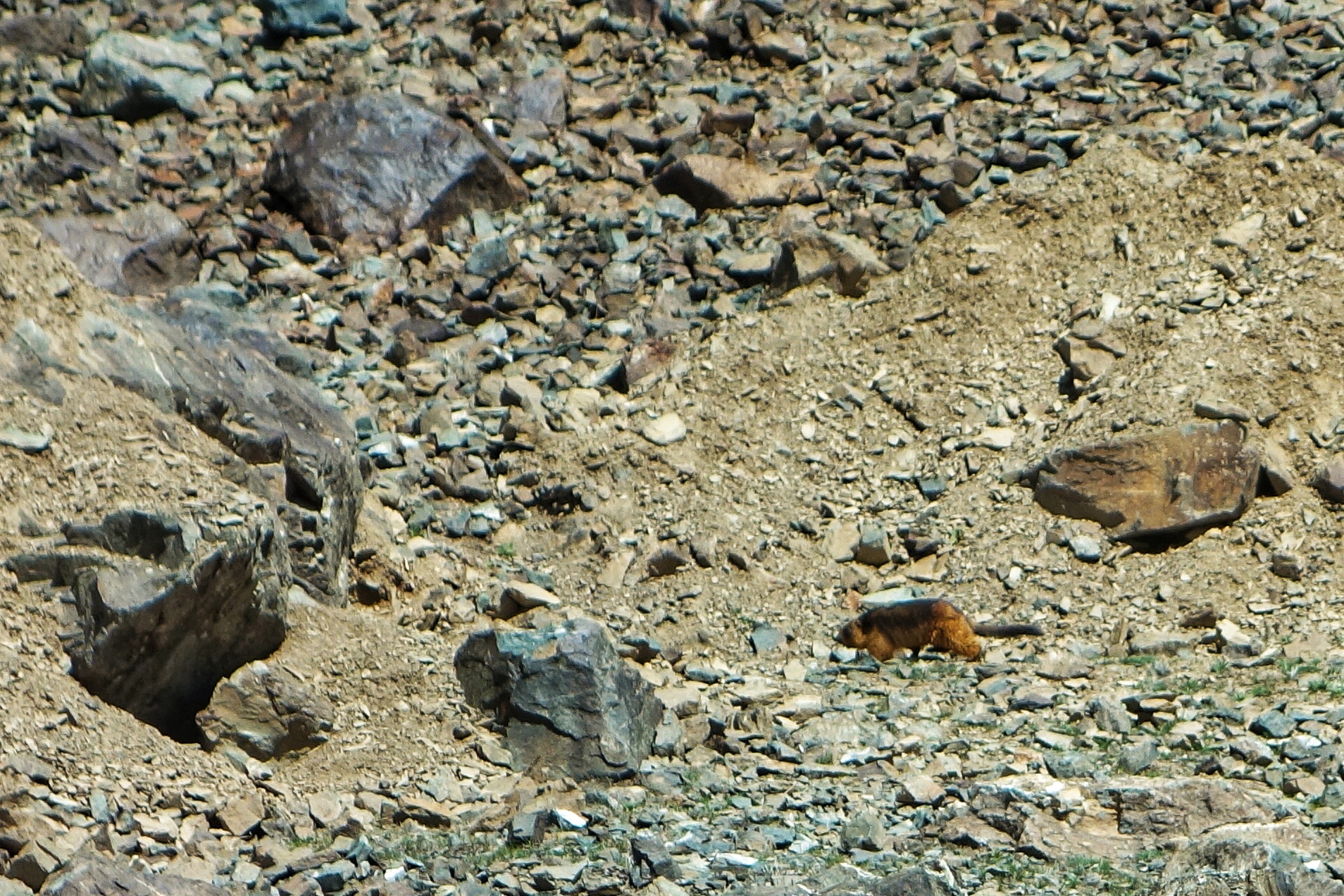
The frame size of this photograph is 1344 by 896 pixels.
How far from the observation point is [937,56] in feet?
38.5

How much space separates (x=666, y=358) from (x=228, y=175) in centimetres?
393

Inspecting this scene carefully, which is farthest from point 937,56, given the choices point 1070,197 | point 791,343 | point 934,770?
point 934,770

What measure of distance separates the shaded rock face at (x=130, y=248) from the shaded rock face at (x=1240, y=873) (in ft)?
24.9

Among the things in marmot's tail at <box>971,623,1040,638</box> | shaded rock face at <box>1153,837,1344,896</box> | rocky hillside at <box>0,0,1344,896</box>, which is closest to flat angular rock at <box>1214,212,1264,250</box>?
rocky hillside at <box>0,0,1344,896</box>

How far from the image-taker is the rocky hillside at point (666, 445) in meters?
5.45

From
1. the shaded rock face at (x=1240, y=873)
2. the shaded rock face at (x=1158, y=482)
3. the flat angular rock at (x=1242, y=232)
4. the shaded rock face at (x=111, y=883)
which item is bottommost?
the shaded rock face at (x=1158, y=482)

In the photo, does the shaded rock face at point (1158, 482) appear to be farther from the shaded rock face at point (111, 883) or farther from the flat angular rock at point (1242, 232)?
the shaded rock face at point (111, 883)

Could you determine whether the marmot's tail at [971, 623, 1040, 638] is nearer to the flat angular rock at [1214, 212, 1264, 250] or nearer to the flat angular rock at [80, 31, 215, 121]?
the flat angular rock at [1214, 212, 1264, 250]

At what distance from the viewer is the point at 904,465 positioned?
8875 millimetres

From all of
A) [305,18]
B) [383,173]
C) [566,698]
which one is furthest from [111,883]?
[305,18]

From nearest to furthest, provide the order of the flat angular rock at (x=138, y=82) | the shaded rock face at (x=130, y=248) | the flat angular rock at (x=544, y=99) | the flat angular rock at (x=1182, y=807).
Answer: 1. the flat angular rock at (x=1182, y=807)
2. the shaded rock face at (x=130, y=248)
3. the flat angular rock at (x=544, y=99)
4. the flat angular rock at (x=138, y=82)

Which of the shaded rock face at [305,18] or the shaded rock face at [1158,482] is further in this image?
the shaded rock face at [305,18]

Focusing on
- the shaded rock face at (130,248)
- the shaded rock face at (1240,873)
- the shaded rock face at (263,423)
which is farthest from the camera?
the shaded rock face at (130,248)

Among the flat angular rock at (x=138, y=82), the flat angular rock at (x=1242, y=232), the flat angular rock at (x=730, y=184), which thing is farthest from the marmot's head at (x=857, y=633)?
the flat angular rock at (x=138, y=82)
